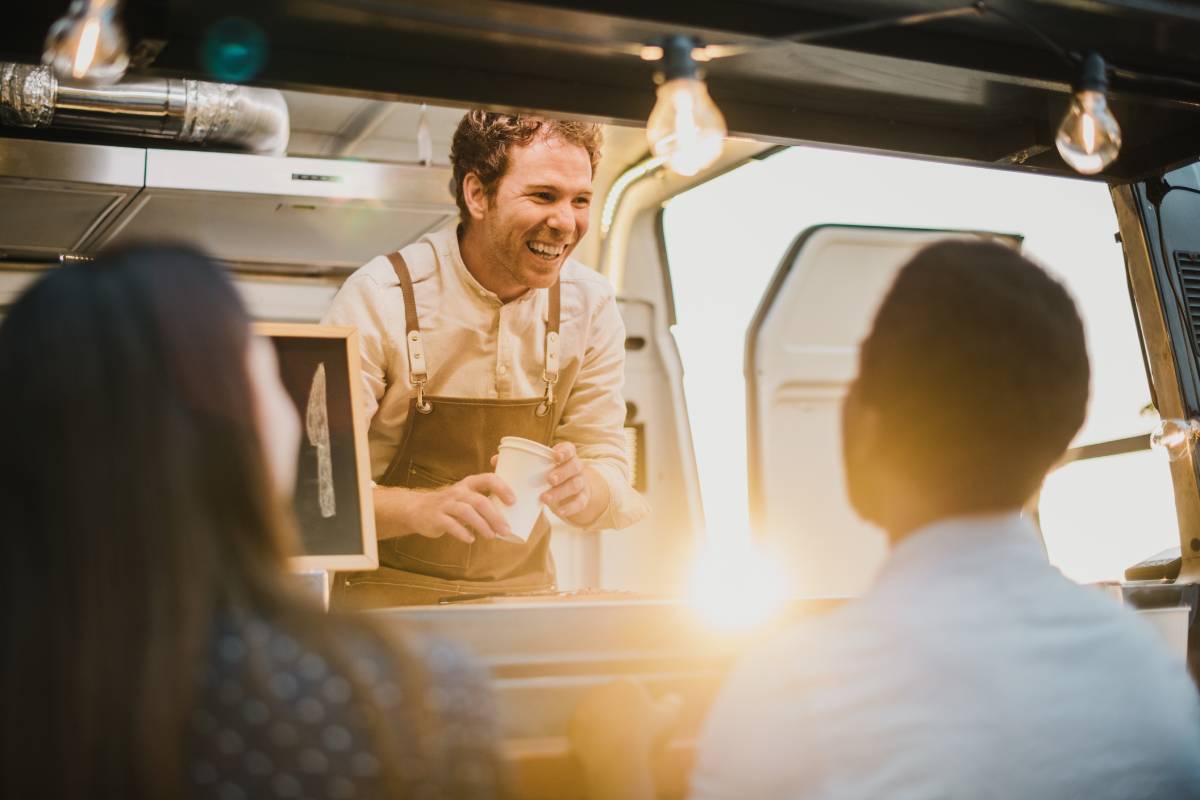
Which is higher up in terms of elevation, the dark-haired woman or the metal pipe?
the metal pipe

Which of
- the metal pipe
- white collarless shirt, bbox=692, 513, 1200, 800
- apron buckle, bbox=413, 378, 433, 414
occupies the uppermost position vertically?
the metal pipe

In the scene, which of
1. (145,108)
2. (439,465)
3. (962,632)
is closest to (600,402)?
(439,465)

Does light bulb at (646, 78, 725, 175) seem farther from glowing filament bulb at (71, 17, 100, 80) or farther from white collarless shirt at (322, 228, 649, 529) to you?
white collarless shirt at (322, 228, 649, 529)

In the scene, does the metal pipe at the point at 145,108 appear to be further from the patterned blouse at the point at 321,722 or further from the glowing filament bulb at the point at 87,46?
the patterned blouse at the point at 321,722

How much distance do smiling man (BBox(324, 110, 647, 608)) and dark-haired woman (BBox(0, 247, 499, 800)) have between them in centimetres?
163

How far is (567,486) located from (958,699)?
1.27 metres

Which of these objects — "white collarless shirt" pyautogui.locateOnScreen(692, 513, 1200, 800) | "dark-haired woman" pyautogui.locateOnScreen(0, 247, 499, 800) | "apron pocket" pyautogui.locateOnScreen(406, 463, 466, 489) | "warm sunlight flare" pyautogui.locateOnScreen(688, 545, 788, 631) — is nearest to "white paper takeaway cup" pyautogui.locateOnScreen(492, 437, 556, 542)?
"apron pocket" pyautogui.locateOnScreen(406, 463, 466, 489)

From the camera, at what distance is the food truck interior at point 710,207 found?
5.94 feet

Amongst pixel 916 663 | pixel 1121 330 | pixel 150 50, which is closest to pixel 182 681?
pixel 916 663

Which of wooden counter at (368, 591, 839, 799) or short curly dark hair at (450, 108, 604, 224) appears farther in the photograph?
short curly dark hair at (450, 108, 604, 224)

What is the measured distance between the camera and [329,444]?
75.8 inches

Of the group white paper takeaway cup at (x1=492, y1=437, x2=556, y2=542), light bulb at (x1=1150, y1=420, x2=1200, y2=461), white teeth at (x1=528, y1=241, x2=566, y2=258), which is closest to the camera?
white paper takeaway cup at (x1=492, y1=437, x2=556, y2=542)

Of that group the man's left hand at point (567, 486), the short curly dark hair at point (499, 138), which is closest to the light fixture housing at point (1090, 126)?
the man's left hand at point (567, 486)

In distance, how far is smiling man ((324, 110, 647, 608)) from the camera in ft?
8.71
